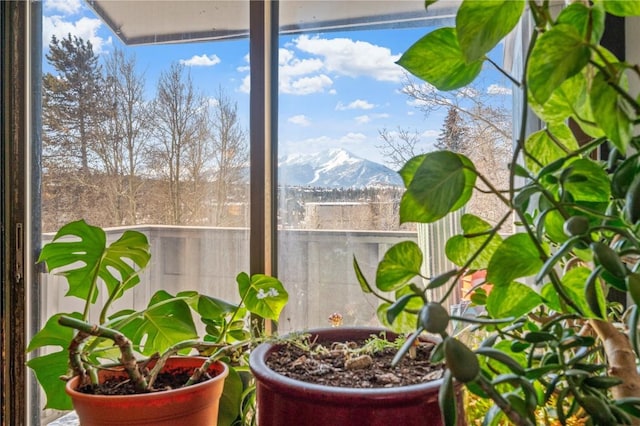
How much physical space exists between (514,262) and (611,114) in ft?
0.51

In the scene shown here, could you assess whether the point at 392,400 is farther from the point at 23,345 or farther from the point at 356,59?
the point at 23,345

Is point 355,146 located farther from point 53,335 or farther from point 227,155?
point 53,335

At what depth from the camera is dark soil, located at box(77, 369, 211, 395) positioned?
2.62 feet

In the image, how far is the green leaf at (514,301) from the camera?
1.50ft

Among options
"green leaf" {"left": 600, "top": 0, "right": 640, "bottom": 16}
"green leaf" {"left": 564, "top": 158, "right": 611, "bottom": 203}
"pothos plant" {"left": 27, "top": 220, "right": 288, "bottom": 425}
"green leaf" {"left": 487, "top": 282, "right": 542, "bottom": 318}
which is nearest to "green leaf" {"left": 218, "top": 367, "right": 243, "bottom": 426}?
"pothos plant" {"left": 27, "top": 220, "right": 288, "bottom": 425}

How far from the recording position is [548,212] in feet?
1.32

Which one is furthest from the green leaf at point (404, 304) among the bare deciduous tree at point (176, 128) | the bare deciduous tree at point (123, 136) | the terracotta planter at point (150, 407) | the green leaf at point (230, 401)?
the bare deciduous tree at point (123, 136)

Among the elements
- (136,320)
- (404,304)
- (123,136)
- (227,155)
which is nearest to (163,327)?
(136,320)

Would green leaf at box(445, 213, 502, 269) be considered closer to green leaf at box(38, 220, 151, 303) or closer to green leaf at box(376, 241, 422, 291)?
green leaf at box(376, 241, 422, 291)

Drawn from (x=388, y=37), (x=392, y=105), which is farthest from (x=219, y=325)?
(x=388, y=37)

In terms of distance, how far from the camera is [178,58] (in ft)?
4.11

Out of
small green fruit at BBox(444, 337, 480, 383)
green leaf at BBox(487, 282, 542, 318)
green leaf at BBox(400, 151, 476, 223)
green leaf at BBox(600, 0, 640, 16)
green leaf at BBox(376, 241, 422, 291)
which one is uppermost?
green leaf at BBox(600, 0, 640, 16)

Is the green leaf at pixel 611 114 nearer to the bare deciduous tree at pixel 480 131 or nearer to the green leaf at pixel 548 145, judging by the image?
the green leaf at pixel 548 145

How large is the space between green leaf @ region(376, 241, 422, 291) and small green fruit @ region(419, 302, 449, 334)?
16 cm
